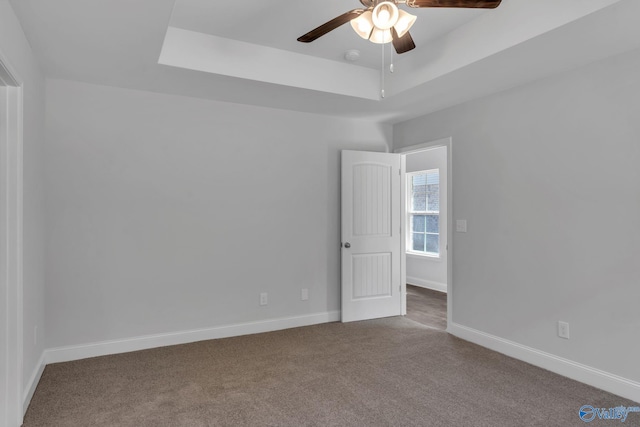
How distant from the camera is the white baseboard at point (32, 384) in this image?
8.16 feet

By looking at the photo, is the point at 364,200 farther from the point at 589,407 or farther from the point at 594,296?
the point at 589,407

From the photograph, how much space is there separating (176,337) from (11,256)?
175 centimetres

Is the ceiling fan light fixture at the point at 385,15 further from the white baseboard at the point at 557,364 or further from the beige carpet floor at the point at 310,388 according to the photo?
the white baseboard at the point at 557,364

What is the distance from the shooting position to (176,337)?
3744mm

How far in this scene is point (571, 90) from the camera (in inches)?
120

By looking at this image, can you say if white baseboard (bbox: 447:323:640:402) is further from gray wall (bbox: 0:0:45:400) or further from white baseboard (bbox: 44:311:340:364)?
gray wall (bbox: 0:0:45:400)

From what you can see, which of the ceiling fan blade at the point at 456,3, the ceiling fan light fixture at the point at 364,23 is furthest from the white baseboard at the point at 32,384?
the ceiling fan blade at the point at 456,3

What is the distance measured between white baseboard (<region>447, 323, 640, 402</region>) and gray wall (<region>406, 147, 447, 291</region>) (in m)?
2.27

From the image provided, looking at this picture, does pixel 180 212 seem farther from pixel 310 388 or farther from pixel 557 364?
pixel 557 364

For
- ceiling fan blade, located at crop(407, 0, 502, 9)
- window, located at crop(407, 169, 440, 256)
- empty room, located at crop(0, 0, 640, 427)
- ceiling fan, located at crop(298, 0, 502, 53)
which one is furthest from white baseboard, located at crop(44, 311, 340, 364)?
ceiling fan blade, located at crop(407, 0, 502, 9)

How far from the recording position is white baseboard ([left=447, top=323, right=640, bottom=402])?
270 centimetres

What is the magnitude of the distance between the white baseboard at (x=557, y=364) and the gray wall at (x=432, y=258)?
7.46ft

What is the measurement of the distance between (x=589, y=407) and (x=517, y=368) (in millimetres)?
643

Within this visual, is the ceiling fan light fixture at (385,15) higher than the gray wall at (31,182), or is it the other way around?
the ceiling fan light fixture at (385,15)
